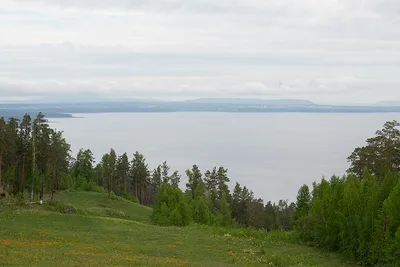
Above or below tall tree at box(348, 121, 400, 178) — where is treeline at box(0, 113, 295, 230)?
below

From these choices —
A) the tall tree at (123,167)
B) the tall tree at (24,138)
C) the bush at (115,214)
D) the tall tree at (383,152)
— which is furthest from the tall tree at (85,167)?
the tall tree at (383,152)

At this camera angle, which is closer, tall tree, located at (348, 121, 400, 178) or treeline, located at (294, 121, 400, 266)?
treeline, located at (294, 121, 400, 266)

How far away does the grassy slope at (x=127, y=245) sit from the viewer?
26266mm

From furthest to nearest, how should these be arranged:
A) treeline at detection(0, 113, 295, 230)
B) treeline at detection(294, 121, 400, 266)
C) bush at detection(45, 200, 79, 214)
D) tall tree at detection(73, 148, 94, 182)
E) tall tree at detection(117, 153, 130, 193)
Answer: tall tree at detection(73, 148, 94, 182)
tall tree at detection(117, 153, 130, 193)
treeline at detection(0, 113, 295, 230)
bush at detection(45, 200, 79, 214)
treeline at detection(294, 121, 400, 266)

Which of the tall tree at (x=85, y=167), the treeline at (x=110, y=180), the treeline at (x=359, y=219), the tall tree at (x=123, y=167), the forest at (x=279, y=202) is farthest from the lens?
the tall tree at (x=85, y=167)

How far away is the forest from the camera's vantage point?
34.8 metres

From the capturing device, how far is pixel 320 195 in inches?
1741

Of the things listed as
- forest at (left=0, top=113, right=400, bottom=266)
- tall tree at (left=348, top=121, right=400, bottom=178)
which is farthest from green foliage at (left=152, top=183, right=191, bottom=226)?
tall tree at (left=348, top=121, right=400, bottom=178)

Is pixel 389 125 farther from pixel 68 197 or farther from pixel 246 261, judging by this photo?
pixel 68 197

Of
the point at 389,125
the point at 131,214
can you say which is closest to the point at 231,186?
the point at 131,214

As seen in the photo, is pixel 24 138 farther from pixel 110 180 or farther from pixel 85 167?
pixel 85 167

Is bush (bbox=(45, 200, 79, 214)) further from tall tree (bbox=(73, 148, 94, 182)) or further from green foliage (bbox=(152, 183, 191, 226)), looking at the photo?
tall tree (bbox=(73, 148, 94, 182))

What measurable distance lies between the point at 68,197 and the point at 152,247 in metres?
50.0

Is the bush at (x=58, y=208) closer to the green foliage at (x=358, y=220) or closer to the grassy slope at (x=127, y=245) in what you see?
the grassy slope at (x=127, y=245)
